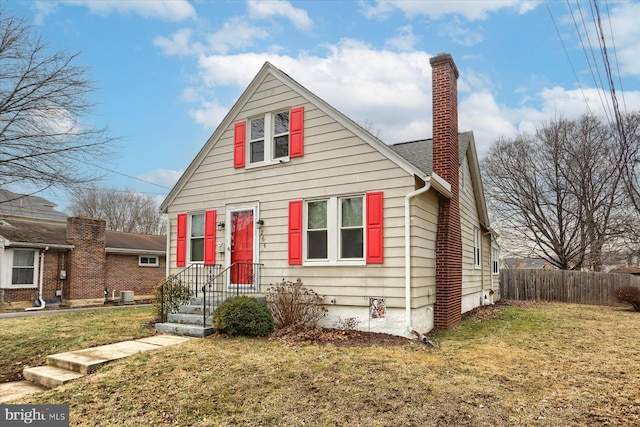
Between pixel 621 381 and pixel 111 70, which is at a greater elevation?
pixel 111 70

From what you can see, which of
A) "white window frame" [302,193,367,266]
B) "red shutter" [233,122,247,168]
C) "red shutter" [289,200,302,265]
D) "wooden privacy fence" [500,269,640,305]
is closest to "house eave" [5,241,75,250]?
"red shutter" [233,122,247,168]

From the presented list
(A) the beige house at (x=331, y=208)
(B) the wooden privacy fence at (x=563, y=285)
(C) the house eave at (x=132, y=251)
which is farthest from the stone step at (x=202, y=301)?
(B) the wooden privacy fence at (x=563, y=285)

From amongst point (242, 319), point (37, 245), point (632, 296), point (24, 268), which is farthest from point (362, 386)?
point (24, 268)

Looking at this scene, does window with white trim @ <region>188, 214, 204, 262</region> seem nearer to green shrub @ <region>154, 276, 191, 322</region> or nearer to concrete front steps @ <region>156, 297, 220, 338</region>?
green shrub @ <region>154, 276, 191, 322</region>

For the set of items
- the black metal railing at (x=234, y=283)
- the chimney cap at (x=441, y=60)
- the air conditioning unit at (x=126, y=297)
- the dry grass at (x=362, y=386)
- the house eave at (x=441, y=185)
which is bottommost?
the air conditioning unit at (x=126, y=297)

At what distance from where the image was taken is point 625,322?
10570mm

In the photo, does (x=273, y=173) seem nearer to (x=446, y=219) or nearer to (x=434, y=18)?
(x=446, y=219)

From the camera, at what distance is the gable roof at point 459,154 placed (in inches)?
404

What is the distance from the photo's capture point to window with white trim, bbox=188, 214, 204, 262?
36.0ft

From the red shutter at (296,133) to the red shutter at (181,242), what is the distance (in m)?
3.85

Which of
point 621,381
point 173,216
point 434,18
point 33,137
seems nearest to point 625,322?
point 621,381

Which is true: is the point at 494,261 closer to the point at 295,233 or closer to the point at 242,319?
the point at 295,233

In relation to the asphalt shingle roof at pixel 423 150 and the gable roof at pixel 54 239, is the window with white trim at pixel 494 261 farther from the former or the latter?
the gable roof at pixel 54 239

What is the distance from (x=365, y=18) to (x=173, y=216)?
23.6 ft
